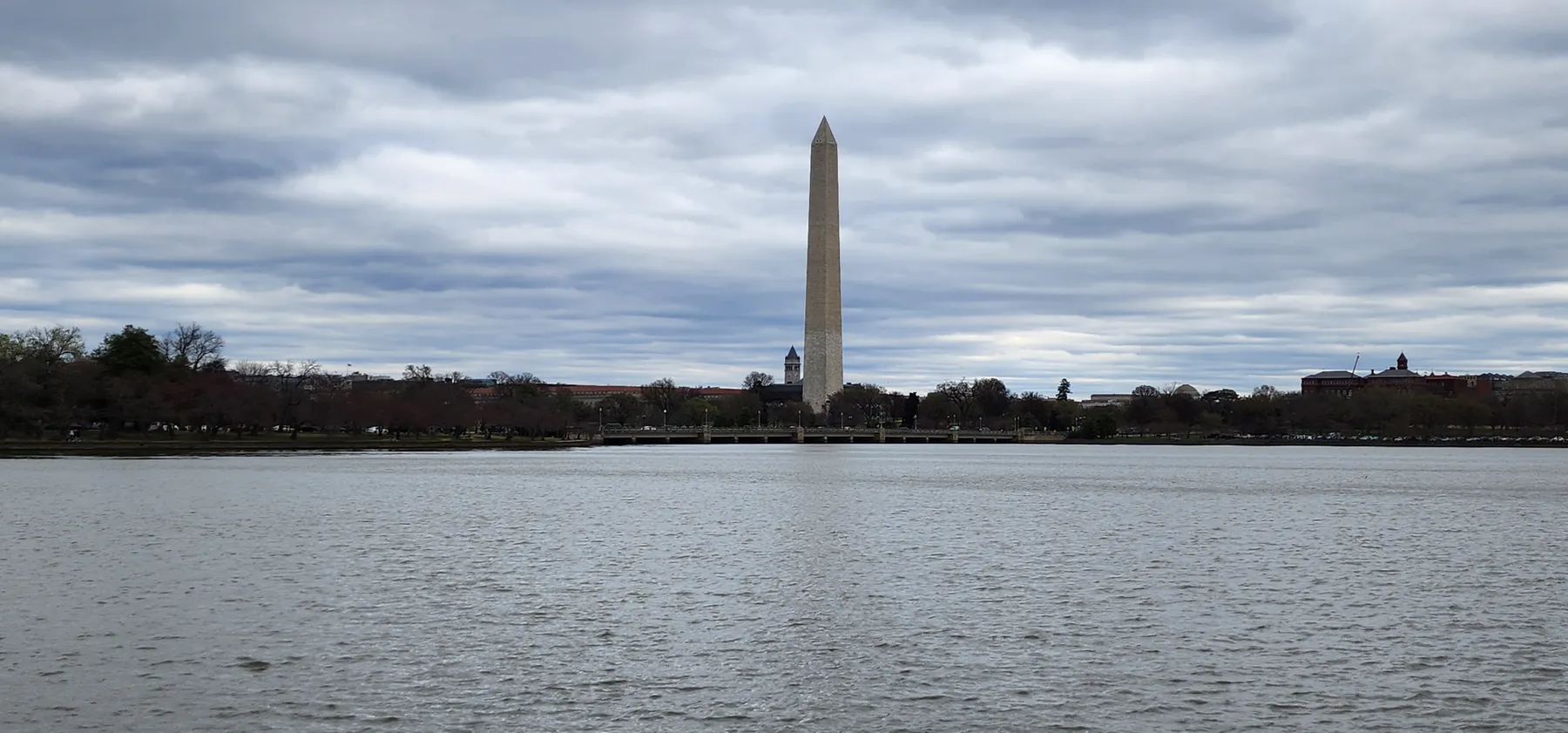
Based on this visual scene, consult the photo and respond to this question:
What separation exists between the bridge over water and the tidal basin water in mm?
101917

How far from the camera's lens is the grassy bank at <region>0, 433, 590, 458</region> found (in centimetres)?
6725

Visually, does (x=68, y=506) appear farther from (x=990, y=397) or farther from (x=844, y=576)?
(x=990, y=397)

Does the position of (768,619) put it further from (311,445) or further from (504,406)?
(504,406)

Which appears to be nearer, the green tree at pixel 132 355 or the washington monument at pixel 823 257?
the green tree at pixel 132 355

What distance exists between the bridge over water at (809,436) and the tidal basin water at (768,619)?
334 feet

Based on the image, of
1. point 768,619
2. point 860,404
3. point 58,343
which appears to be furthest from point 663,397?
point 768,619

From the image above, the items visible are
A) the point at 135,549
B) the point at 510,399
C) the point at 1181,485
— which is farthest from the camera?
the point at 510,399

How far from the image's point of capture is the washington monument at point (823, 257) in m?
112

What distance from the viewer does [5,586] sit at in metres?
18.5

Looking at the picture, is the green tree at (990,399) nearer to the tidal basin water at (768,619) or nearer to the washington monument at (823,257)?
the washington monument at (823,257)

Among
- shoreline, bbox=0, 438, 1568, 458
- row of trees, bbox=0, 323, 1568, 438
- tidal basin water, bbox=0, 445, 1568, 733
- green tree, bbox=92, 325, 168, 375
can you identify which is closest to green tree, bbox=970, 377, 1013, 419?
row of trees, bbox=0, 323, 1568, 438

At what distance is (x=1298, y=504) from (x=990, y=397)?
5339 inches

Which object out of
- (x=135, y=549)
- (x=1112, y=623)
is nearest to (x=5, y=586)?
(x=135, y=549)

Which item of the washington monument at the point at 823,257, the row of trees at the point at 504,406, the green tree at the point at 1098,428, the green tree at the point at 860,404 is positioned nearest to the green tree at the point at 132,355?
the row of trees at the point at 504,406
